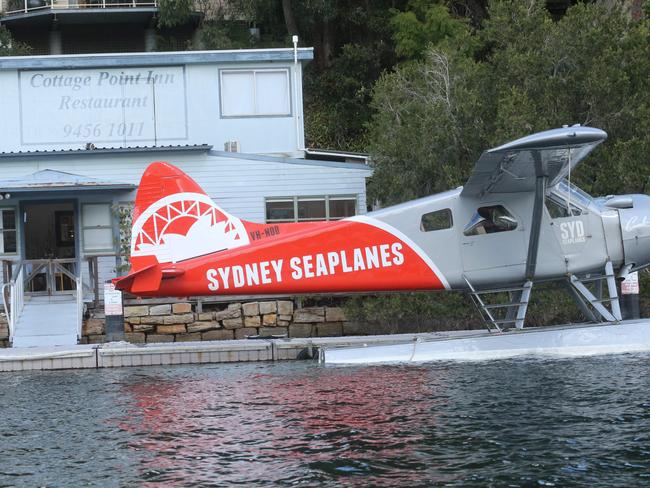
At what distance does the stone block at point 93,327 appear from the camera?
1941 centimetres

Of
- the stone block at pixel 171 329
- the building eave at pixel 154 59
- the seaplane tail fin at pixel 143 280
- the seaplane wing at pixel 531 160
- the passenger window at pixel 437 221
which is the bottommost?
the stone block at pixel 171 329

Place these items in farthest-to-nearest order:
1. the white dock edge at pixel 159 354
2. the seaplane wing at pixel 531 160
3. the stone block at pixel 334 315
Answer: the stone block at pixel 334 315, the white dock edge at pixel 159 354, the seaplane wing at pixel 531 160

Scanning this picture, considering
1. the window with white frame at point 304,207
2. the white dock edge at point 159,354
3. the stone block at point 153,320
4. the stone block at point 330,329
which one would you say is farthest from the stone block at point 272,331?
the white dock edge at point 159,354

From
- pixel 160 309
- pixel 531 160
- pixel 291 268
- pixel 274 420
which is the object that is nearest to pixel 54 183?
pixel 160 309

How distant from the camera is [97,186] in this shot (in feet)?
66.6

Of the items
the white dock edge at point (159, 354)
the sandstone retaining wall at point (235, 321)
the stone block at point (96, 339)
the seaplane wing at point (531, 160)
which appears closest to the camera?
the seaplane wing at point (531, 160)

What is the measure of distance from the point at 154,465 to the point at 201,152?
13.5 m

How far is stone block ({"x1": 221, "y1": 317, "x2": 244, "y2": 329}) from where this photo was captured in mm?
20000

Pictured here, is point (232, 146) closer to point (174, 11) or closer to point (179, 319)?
point (179, 319)

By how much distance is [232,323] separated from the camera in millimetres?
20016

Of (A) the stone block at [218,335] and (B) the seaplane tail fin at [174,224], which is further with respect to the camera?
(A) the stone block at [218,335]

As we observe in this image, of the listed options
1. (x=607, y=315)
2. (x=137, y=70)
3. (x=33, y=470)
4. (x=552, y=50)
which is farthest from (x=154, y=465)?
(x=137, y=70)

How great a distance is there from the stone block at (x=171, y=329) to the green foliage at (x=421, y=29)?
631 inches

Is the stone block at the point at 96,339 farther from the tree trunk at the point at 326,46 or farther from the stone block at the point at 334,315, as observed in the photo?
the tree trunk at the point at 326,46
